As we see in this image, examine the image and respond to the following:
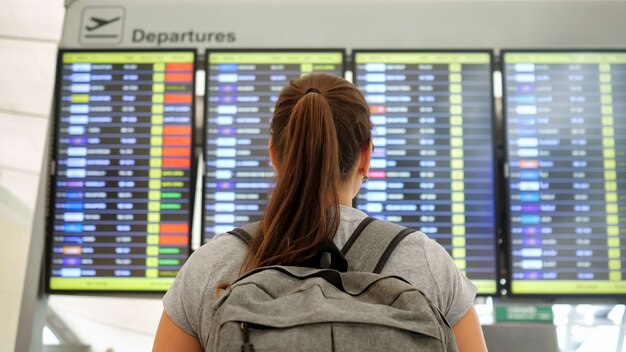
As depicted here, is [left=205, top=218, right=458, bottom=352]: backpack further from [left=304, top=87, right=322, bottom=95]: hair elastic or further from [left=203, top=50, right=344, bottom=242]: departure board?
[left=203, top=50, right=344, bottom=242]: departure board

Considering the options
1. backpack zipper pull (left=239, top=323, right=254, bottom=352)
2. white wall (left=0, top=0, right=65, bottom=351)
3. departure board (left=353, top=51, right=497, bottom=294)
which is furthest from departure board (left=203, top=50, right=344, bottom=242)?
backpack zipper pull (left=239, top=323, right=254, bottom=352)

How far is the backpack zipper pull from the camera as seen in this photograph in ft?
3.87

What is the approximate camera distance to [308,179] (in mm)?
1385

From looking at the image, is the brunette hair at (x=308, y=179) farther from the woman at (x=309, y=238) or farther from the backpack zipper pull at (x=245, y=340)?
the backpack zipper pull at (x=245, y=340)

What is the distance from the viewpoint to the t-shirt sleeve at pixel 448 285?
1378 mm

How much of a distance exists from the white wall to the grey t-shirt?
5.57 feet

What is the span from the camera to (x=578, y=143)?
9.26 feet

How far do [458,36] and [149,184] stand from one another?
4.39 ft

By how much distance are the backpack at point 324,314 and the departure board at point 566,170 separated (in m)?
1.59

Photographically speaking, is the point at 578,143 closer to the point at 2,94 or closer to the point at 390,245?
the point at 390,245

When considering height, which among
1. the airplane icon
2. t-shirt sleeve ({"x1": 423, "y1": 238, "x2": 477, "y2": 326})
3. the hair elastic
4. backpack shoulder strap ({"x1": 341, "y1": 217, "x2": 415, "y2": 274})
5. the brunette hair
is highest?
the airplane icon

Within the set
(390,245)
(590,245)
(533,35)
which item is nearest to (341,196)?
(390,245)

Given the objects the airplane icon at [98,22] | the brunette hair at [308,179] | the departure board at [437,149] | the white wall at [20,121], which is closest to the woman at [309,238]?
the brunette hair at [308,179]

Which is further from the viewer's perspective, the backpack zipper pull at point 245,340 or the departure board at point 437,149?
the departure board at point 437,149
